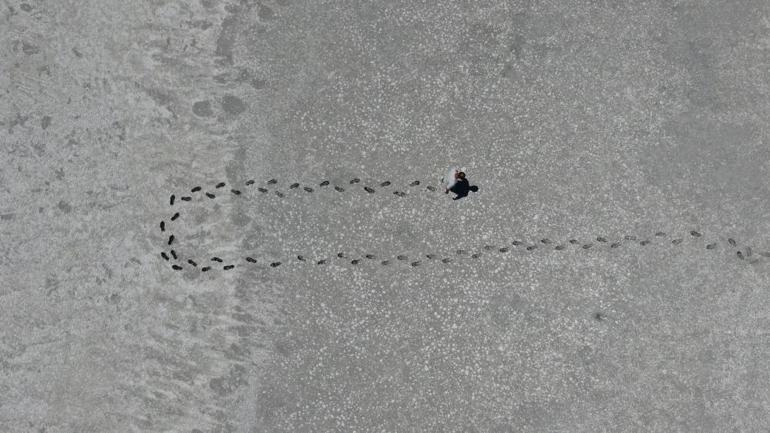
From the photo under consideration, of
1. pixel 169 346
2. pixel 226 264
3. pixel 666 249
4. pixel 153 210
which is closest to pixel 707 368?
pixel 666 249

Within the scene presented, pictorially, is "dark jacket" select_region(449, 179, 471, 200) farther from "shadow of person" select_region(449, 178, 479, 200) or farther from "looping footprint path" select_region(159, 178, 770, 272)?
"looping footprint path" select_region(159, 178, 770, 272)

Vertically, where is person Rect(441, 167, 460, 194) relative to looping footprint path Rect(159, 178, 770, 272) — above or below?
above

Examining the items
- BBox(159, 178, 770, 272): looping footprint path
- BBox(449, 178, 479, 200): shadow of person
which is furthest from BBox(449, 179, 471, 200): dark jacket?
BBox(159, 178, 770, 272): looping footprint path

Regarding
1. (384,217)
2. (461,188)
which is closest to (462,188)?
(461,188)

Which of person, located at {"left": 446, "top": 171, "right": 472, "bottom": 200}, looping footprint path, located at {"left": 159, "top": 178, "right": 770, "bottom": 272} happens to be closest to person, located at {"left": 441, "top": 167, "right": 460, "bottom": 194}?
person, located at {"left": 446, "top": 171, "right": 472, "bottom": 200}

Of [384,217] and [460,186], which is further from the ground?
[460,186]

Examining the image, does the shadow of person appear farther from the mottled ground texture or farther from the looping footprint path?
the looping footprint path

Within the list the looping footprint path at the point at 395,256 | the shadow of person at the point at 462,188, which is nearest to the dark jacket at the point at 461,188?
the shadow of person at the point at 462,188

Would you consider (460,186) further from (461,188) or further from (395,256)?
(395,256)
